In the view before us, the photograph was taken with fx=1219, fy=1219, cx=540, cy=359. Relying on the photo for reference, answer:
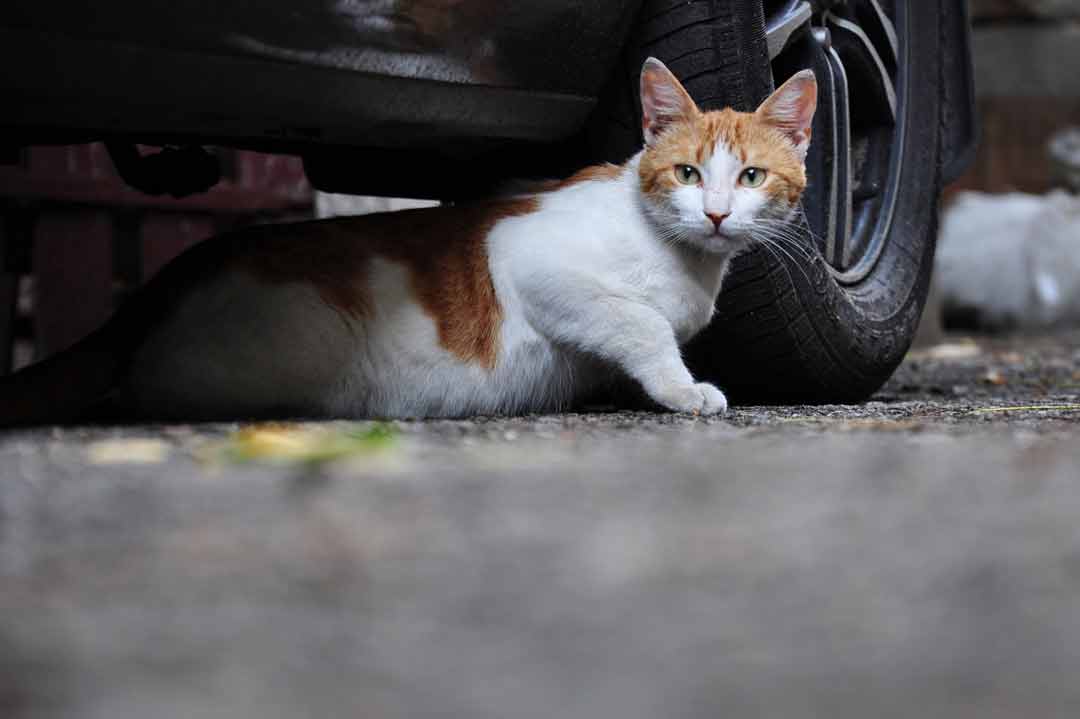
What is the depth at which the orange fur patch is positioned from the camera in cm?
210

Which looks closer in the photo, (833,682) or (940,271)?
(833,682)

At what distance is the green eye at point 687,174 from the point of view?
6.94 ft

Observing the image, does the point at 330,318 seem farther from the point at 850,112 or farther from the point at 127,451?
the point at 850,112

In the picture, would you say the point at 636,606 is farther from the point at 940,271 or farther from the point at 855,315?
the point at 940,271

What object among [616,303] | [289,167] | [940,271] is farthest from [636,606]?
[940,271]

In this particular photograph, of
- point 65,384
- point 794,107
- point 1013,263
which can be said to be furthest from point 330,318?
point 1013,263

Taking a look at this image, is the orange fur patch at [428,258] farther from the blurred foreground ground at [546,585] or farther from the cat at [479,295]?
Answer: the blurred foreground ground at [546,585]

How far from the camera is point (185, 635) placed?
0.77 metres

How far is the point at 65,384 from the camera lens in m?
1.92

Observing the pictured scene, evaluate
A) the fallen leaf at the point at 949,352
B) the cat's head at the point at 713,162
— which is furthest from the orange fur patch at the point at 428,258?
the fallen leaf at the point at 949,352

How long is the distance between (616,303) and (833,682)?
4.63 feet

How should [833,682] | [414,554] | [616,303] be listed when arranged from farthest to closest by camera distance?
[616,303]
[414,554]
[833,682]

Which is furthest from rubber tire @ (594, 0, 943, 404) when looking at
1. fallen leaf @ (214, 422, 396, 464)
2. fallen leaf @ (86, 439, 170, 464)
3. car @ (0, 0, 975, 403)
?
fallen leaf @ (86, 439, 170, 464)

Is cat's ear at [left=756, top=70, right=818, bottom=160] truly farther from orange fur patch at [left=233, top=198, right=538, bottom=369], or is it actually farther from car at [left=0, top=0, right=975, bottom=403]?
orange fur patch at [left=233, top=198, right=538, bottom=369]
